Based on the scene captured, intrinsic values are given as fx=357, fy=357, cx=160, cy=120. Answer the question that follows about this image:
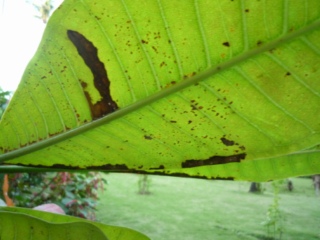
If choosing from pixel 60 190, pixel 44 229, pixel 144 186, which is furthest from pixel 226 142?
pixel 144 186

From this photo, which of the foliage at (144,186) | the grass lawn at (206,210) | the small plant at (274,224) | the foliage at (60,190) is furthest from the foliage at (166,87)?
the foliage at (144,186)

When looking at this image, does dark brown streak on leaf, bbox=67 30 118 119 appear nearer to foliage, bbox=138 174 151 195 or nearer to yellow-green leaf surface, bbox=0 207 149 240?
yellow-green leaf surface, bbox=0 207 149 240

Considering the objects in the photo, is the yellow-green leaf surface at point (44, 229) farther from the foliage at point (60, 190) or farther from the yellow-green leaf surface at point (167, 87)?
the foliage at point (60, 190)

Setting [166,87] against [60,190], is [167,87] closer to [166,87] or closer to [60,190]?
[166,87]

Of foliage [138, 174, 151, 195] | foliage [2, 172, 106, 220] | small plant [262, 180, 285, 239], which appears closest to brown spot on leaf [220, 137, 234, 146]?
foliage [2, 172, 106, 220]

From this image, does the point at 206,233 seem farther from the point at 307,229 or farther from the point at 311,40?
the point at 311,40

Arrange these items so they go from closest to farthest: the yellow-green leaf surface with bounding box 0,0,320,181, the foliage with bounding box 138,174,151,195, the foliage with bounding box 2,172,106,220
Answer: the yellow-green leaf surface with bounding box 0,0,320,181
the foliage with bounding box 2,172,106,220
the foliage with bounding box 138,174,151,195

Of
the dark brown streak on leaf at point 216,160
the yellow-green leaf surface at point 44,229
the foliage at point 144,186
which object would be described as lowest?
the yellow-green leaf surface at point 44,229
